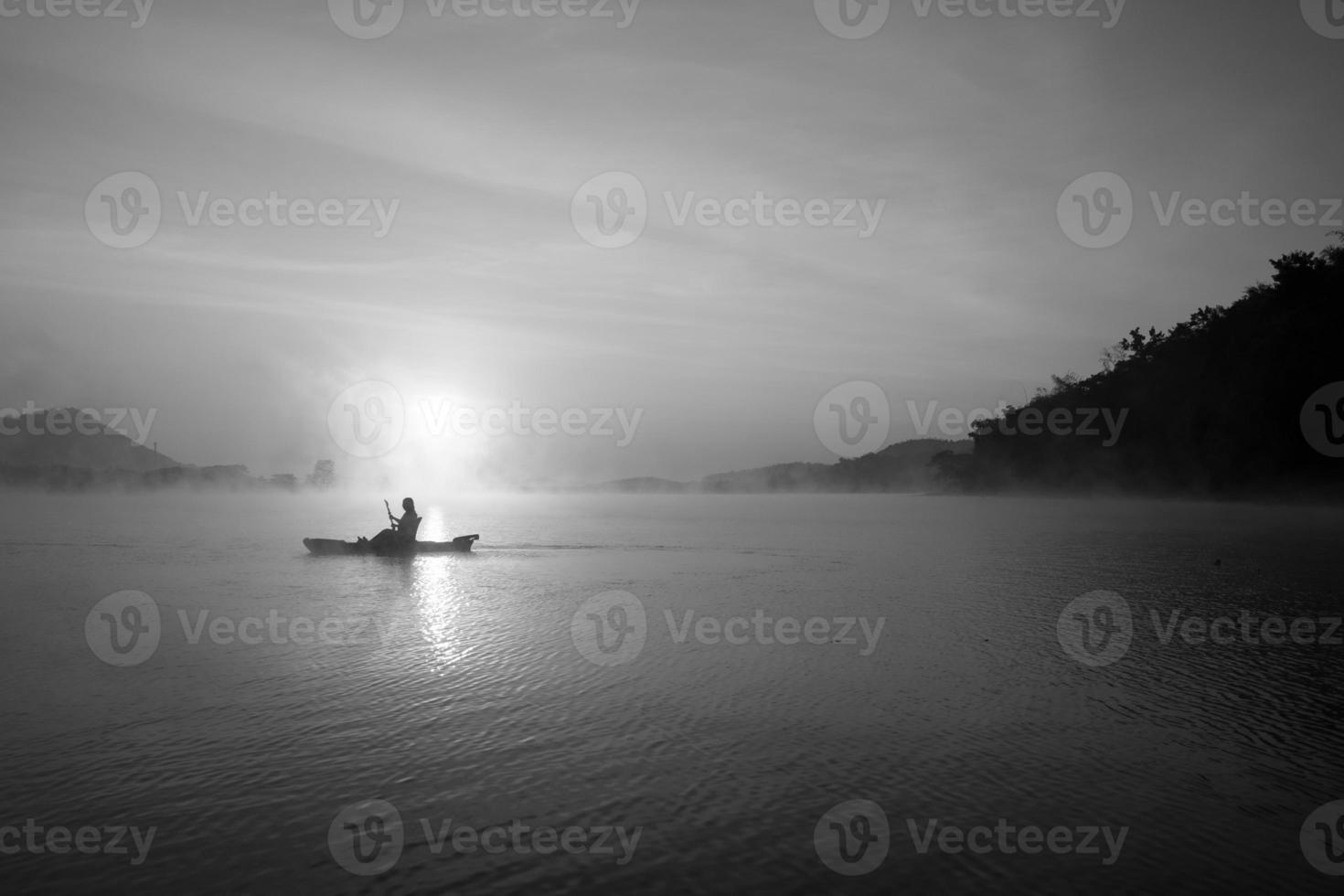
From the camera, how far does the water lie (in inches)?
390

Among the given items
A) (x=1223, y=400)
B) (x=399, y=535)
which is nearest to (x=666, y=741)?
(x=399, y=535)

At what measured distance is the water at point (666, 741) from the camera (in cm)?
991

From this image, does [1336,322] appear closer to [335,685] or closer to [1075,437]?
[1075,437]

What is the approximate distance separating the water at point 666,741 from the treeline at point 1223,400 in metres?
64.0

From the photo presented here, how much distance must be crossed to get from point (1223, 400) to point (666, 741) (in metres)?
→ 106

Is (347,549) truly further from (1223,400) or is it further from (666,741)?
(1223,400)

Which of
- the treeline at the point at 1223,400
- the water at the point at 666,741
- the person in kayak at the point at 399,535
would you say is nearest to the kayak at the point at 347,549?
the person in kayak at the point at 399,535

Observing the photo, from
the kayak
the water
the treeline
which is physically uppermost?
the treeline

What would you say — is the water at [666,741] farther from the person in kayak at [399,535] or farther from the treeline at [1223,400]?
the treeline at [1223,400]

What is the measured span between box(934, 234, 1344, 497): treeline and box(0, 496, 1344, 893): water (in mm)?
63968

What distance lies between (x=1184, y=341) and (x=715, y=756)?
432 feet

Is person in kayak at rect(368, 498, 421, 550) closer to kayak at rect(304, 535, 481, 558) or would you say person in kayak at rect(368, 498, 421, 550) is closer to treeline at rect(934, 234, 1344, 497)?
kayak at rect(304, 535, 481, 558)

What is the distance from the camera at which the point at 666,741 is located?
14.5 meters

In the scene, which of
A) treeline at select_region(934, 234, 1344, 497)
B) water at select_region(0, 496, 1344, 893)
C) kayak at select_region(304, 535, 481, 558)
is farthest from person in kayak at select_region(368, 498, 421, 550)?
treeline at select_region(934, 234, 1344, 497)
